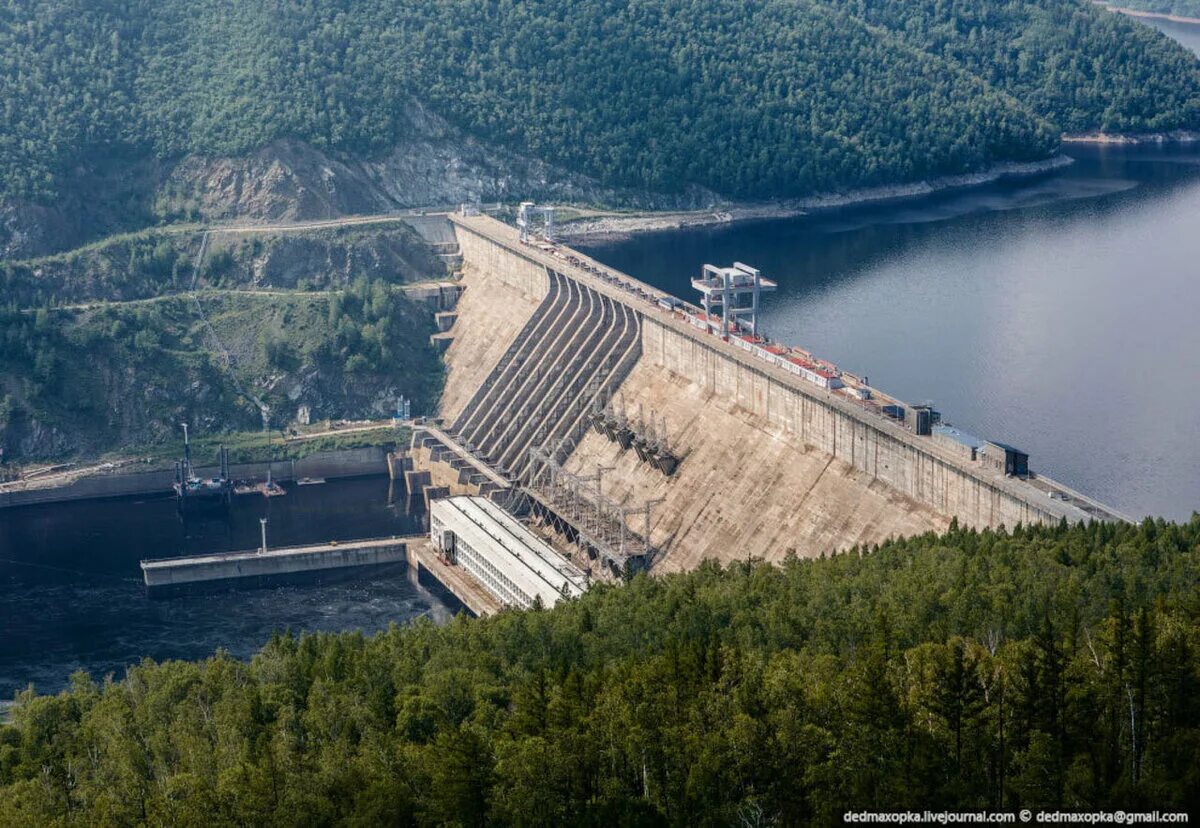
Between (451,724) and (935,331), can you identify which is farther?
(935,331)

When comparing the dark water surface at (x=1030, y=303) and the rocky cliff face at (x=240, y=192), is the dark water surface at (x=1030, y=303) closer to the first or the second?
the dark water surface at (x=1030, y=303)

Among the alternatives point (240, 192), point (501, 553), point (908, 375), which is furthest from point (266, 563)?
point (240, 192)

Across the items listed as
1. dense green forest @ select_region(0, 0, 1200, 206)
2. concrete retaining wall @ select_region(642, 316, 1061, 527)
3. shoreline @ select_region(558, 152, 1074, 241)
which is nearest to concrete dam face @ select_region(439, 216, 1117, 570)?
concrete retaining wall @ select_region(642, 316, 1061, 527)

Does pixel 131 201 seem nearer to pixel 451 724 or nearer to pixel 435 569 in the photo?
pixel 435 569

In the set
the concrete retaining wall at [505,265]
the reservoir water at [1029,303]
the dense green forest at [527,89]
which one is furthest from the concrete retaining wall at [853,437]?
the dense green forest at [527,89]

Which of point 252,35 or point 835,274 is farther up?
point 252,35

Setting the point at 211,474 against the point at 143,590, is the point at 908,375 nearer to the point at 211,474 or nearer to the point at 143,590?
the point at 211,474

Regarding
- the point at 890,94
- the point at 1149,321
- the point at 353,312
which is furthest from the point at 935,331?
the point at 890,94
